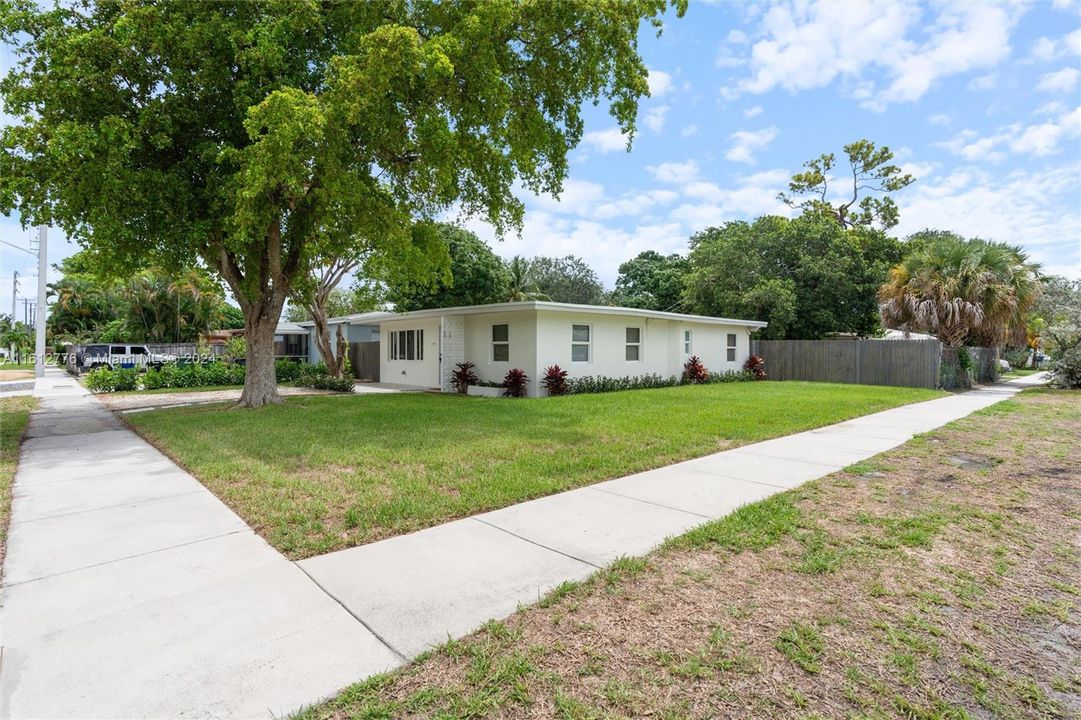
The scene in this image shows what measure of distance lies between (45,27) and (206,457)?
863 centimetres

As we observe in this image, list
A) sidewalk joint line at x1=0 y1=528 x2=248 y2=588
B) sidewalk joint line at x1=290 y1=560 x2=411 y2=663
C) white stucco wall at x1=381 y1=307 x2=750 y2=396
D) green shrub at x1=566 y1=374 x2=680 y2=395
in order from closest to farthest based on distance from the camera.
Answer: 1. sidewalk joint line at x1=290 y1=560 x2=411 y2=663
2. sidewalk joint line at x1=0 y1=528 x2=248 y2=588
3. white stucco wall at x1=381 y1=307 x2=750 y2=396
4. green shrub at x1=566 y1=374 x2=680 y2=395

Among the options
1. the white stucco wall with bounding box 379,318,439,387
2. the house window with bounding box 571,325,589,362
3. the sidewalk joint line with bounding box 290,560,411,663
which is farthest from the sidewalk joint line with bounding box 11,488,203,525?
the white stucco wall with bounding box 379,318,439,387

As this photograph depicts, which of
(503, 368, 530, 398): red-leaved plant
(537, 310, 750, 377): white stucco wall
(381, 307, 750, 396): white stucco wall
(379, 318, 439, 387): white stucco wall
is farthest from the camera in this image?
(379, 318, 439, 387): white stucco wall

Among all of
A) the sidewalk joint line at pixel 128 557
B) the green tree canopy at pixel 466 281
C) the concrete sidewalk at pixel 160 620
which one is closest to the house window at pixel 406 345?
the green tree canopy at pixel 466 281

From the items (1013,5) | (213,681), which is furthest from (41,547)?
(1013,5)

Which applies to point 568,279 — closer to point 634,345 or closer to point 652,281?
point 652,281

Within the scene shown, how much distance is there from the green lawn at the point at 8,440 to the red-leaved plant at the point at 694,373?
17162 mm

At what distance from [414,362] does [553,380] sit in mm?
5931

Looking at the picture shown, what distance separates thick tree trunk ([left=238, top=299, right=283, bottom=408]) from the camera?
12.1 m

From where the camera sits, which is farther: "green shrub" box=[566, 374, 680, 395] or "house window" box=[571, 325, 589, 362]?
"house window" box=[571, 325, 589, 362]

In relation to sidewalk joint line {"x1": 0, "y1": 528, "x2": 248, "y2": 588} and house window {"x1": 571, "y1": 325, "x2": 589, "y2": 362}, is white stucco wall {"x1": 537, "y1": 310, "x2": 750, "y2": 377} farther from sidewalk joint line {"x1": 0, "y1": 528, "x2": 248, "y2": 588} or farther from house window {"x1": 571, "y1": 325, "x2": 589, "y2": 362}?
sidewalk joint line {"x1": 0, "y1": 528, "x2": 248, "y2": 588}

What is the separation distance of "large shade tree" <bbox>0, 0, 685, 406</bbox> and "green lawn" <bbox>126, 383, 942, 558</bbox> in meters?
3.41

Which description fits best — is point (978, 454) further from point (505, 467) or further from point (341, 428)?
point (341, 428)

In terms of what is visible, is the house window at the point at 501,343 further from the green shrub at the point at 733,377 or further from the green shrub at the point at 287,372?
the green shrub at the point at 287,372
